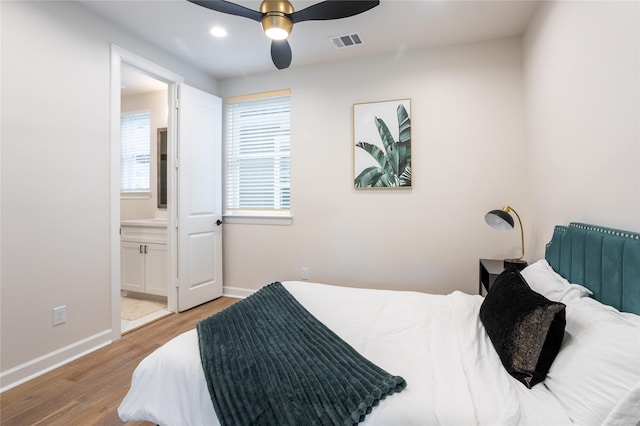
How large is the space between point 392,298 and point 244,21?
2553 mm

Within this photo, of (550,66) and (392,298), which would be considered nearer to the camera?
(392,298)

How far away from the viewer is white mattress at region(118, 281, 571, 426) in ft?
3.34

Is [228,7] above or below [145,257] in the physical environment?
above

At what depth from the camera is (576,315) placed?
4.07ft

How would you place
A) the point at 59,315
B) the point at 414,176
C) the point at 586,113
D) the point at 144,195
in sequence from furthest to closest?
the point at 144,195, the point at 414,176, the point at 59,315, the point at 586,113

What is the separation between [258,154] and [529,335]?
334 cm

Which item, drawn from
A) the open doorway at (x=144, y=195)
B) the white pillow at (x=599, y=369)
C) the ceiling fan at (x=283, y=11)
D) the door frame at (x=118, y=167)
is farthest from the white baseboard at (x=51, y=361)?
the white pillow at (x=599, y=369)

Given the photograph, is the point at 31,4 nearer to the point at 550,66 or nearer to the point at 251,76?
the point at 251,76

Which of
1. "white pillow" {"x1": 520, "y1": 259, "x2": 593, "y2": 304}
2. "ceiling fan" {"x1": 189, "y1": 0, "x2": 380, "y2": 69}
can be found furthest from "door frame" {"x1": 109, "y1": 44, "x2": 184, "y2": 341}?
"white pillow" {"x1": 520, "y1": 259, "x2": 593, "y2": 304}

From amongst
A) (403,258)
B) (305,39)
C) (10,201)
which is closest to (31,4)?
(10,201)

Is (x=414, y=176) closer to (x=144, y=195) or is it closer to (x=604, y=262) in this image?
(x=604, y=262)

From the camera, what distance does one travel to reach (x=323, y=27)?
2.77 metres

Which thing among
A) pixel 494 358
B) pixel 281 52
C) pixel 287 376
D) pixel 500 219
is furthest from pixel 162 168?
pixel 494 358

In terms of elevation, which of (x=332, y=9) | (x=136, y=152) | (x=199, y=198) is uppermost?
(x=332, y=9)
